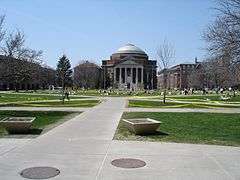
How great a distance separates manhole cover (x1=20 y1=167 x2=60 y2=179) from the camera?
8234 millimetres

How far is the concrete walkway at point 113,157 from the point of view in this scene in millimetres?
8445

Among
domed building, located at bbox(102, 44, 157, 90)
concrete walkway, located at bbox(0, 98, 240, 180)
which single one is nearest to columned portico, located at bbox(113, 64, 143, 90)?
domed building, located at bbox(102, 44, 157, 90)

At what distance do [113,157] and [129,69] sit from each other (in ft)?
514

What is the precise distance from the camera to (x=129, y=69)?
6560 inches

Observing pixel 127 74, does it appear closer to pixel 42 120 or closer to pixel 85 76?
pixel 85 76

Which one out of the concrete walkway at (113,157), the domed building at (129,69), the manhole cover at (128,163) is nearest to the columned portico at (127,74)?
the domed building at (129,69)

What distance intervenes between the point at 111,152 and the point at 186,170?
2.73m

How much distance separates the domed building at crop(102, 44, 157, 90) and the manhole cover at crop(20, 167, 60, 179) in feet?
465

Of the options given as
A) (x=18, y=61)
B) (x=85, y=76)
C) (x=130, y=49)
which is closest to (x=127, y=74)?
(x=130, y=49)

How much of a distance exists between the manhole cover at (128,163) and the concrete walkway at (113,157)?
6.7 inches

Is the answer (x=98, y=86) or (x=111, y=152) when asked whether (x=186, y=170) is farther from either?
(x=98, y=86)

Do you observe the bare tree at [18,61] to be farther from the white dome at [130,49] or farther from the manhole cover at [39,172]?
the white dome at [130,49]

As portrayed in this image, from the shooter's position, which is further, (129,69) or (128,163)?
(129,69)

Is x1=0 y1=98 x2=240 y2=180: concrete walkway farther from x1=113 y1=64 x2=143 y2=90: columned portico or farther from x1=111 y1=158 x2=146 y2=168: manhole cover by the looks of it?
x1=113 y1=64 x2=143 y2=90: columned portico
